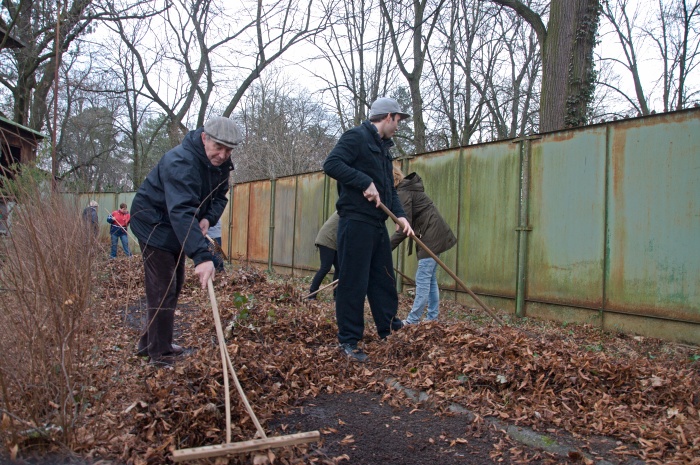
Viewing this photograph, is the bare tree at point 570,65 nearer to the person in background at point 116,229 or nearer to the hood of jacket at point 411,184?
the hood of jacket at point 411,184

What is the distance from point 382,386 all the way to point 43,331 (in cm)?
210

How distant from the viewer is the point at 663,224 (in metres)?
5.58

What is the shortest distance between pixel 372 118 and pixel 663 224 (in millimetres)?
3366

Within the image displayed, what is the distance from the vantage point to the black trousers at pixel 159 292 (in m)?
3.78

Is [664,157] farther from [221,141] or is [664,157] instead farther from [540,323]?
[221,141]

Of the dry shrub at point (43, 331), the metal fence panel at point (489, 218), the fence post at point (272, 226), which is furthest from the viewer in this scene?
the fence post at point (272, 226)

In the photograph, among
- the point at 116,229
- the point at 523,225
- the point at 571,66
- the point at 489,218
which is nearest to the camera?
the point at 523,225

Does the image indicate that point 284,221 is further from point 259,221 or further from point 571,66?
point 571,66

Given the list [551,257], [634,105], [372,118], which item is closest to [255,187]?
[551,257]

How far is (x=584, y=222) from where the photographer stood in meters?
6.29

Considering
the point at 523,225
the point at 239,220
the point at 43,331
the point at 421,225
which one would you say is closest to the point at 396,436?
the point at 43,331

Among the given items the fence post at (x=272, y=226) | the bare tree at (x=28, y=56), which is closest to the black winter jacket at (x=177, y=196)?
the fence post at (x=272, y=226)

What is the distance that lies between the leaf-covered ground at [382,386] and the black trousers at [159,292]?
137 millimetres

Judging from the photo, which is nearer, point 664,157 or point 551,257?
point 664,157
